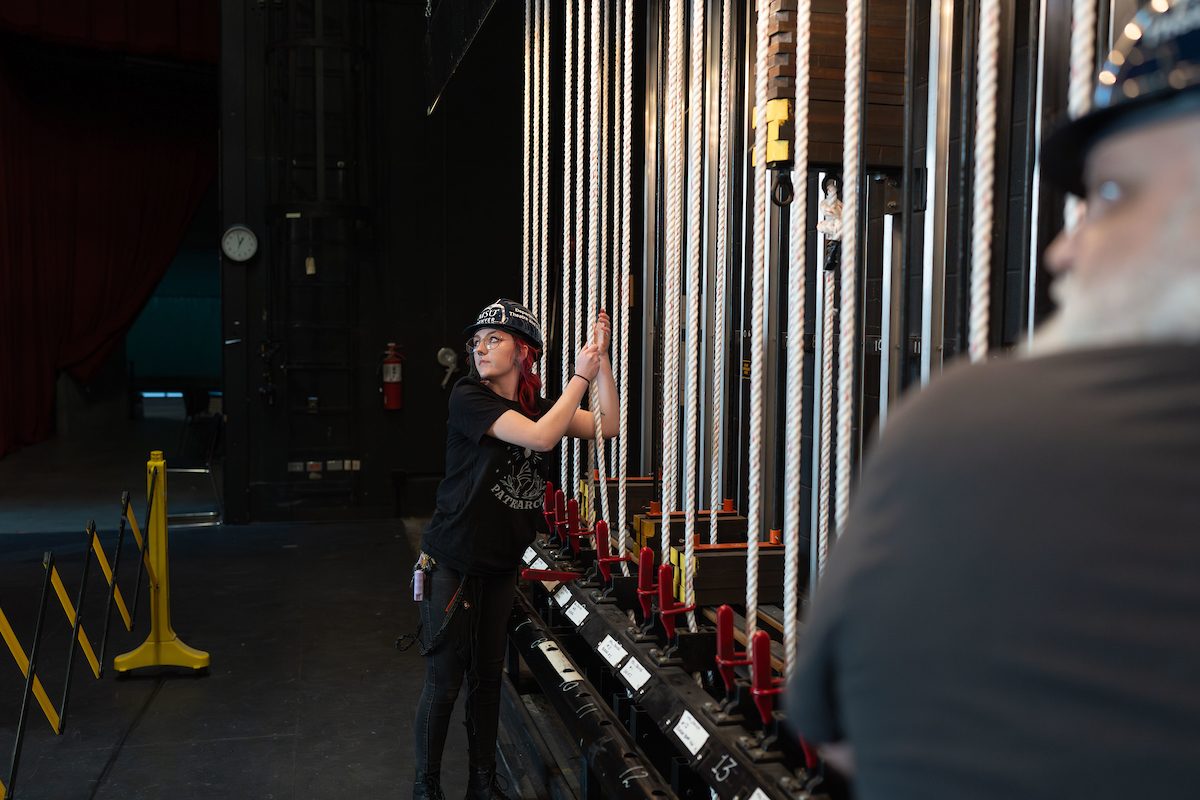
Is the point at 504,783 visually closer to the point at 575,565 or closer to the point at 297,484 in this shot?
the point at 575,565

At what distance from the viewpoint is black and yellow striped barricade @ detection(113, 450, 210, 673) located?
15.5 feet

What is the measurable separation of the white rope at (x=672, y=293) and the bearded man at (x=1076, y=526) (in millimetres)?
1799

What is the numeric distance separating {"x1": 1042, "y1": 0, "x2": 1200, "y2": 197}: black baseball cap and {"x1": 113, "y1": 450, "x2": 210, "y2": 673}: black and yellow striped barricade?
14.8ft

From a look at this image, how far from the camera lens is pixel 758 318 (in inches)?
88.8

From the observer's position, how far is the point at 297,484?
850 centimetres

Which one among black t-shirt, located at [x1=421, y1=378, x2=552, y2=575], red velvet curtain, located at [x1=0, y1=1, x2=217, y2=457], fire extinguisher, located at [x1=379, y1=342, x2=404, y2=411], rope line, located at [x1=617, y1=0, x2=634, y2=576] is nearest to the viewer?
rope line, located at [x1=617, y1=0, x2=634, y2=576]

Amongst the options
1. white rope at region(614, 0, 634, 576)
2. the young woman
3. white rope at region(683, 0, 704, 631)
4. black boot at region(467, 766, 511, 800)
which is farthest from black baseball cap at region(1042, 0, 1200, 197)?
black boot at region(467, 766, 511, 800)

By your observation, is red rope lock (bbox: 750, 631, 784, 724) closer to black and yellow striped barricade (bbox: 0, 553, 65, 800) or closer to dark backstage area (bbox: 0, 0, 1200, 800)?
dark backstage area (bbox: 0, 0, 1200, 800)

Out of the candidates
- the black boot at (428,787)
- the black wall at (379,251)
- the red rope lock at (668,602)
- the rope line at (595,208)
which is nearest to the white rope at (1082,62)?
the red rope lock at (668,602)

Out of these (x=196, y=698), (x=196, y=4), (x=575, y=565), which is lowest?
(x=196, y=698)

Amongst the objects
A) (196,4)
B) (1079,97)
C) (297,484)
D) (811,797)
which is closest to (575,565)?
(811,797)

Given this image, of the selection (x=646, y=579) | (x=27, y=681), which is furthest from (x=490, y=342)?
(x=27, y=681)

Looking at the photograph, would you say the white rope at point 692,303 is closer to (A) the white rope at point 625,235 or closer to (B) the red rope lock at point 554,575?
Answer: (A) the white rope at point 625,235

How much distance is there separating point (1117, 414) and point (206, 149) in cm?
1236
